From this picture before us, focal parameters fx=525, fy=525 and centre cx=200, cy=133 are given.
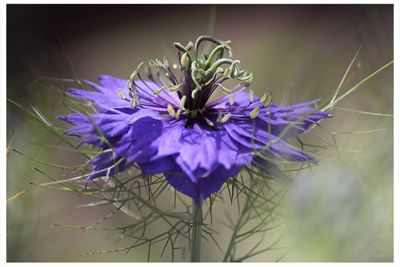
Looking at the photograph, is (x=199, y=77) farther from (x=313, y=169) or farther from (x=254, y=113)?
(x=313, y=169)

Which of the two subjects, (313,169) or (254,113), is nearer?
(254,113)

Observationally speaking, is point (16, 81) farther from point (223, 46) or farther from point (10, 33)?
point (10, 33)

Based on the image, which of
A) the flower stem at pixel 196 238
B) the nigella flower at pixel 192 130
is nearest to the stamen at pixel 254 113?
the nigella flower at pixel 192 130

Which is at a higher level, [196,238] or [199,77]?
[199,77]

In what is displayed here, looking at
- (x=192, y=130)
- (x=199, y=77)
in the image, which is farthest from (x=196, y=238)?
(x=199, y=77)

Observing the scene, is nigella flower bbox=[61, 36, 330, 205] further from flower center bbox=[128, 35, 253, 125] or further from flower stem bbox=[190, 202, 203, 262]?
flower stem bbox=[190, 202, 203, 262]

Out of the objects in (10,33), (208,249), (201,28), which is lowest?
(208,249)

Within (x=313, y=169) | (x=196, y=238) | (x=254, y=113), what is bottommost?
(x=196, y=238)
